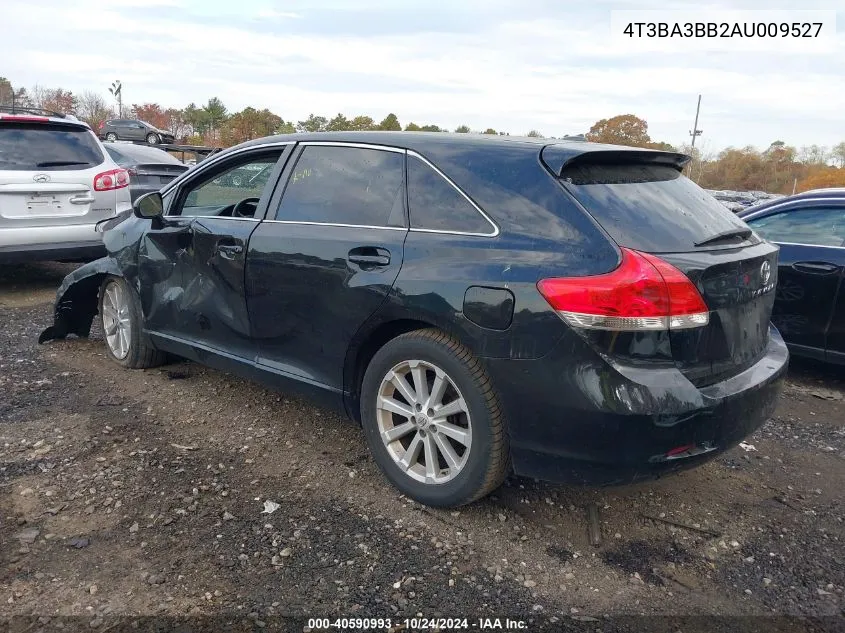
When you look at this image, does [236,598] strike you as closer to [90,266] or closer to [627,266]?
[627,266]

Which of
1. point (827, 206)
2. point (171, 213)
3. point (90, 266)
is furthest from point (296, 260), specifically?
point (827, 206)

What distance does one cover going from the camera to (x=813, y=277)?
5.12 m

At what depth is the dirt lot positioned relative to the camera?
2582 millimetres

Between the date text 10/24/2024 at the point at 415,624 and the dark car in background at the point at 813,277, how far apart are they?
12.1ft

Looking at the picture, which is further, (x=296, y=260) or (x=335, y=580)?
(x=296, y=260)

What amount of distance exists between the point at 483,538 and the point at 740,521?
1228 mm

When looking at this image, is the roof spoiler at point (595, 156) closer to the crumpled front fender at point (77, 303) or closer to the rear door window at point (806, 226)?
the rear door window at point (806, 226)

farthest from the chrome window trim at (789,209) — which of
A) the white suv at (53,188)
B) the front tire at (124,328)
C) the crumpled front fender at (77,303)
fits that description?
the white suv at (53,188)

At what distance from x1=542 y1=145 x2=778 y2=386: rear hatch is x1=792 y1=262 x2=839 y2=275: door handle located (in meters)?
2.06

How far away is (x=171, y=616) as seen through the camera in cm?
247

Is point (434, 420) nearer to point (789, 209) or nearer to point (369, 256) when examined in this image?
point (369, 256)

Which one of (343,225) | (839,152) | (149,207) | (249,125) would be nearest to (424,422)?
(343,225)

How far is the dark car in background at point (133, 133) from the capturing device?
34750 mm

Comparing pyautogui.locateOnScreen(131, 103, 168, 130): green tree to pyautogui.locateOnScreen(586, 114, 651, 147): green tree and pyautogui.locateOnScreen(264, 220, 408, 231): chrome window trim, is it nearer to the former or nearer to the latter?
pyautogui.locateOnScreen(586, 114, 651, 147): green tree
